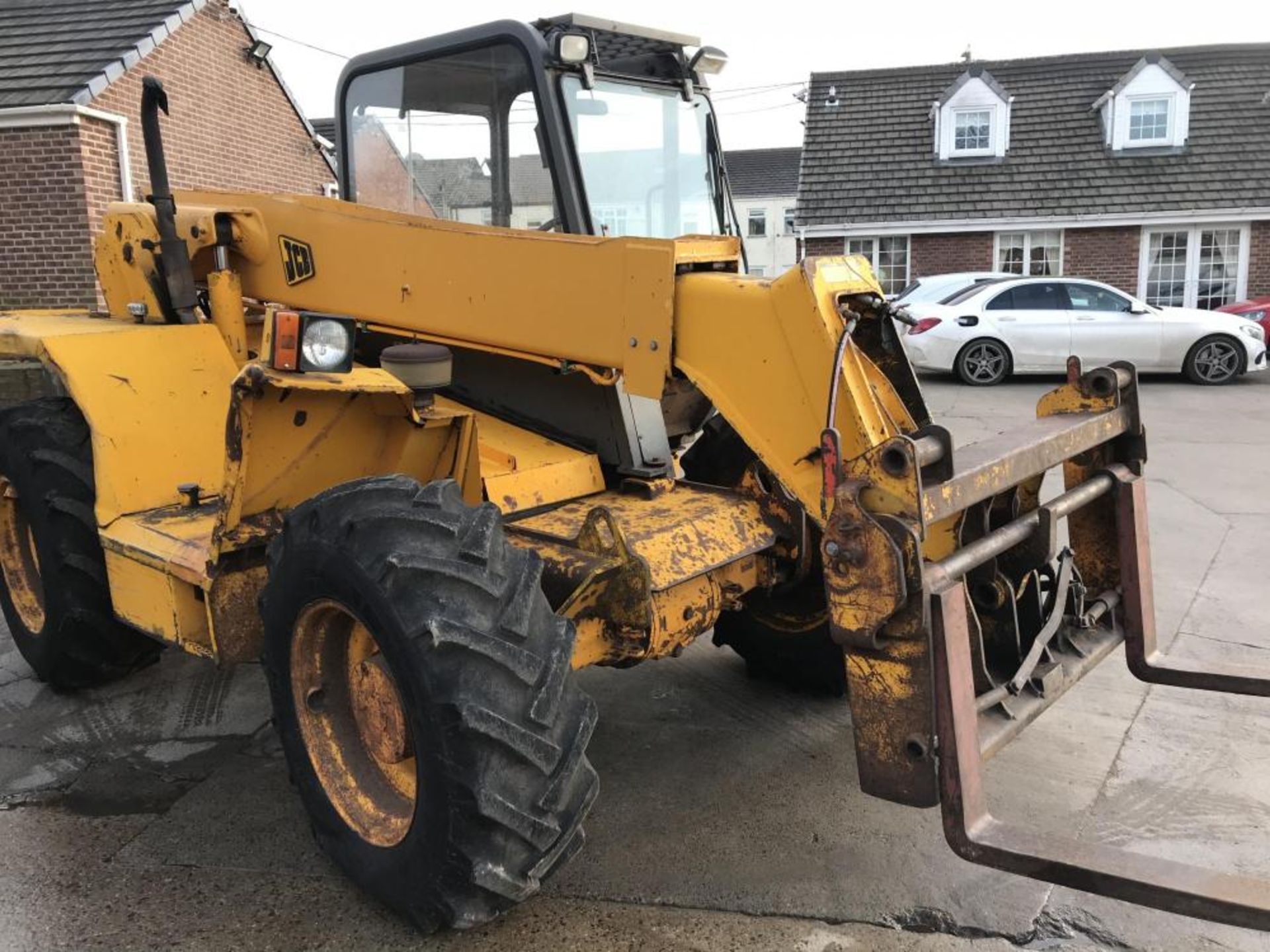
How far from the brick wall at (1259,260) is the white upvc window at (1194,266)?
0.31 ft

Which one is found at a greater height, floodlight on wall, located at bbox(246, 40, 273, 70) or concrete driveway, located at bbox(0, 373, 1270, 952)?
floodlight on wall, located at bbox(246, 40, 273, 70)

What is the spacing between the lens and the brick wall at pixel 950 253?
73.2 ft

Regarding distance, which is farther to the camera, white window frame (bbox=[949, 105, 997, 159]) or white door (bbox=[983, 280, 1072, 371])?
white window frame (bbox=[949, 105, 997, 159])

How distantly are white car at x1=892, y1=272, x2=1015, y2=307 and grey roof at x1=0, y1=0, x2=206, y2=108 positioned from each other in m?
11.7

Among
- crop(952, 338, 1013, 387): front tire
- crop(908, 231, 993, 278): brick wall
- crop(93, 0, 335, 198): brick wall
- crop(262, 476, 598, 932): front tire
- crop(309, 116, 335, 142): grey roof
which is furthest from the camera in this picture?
crop(908, 231, 993, 278): brick wall

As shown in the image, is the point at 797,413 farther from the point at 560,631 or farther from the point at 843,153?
the point at 843,153

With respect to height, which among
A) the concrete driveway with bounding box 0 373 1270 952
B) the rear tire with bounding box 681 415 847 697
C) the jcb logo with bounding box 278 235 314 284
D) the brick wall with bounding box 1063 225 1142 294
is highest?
the jcb logo with bounding box 278 235 314 284

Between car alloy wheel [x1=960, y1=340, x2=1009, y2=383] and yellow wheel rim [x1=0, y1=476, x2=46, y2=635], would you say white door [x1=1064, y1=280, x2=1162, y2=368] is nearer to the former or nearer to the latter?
car alloy wheel [x1=960, y1=340, x2=1009, y2=383]

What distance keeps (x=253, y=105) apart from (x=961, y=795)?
54.2ft

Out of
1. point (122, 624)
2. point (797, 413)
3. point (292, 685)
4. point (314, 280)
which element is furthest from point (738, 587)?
point (122, 624)

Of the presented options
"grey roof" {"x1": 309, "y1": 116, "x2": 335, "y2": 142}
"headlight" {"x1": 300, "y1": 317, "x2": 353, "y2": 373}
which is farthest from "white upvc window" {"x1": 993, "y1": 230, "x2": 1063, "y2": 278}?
"headlight" {"x1": 300, "y1": 317, "x2": 353, "y2": 373}

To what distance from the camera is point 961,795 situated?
8.29 feet

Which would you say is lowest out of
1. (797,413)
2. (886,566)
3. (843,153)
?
(886,566)

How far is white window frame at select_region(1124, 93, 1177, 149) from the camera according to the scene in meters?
22.1
